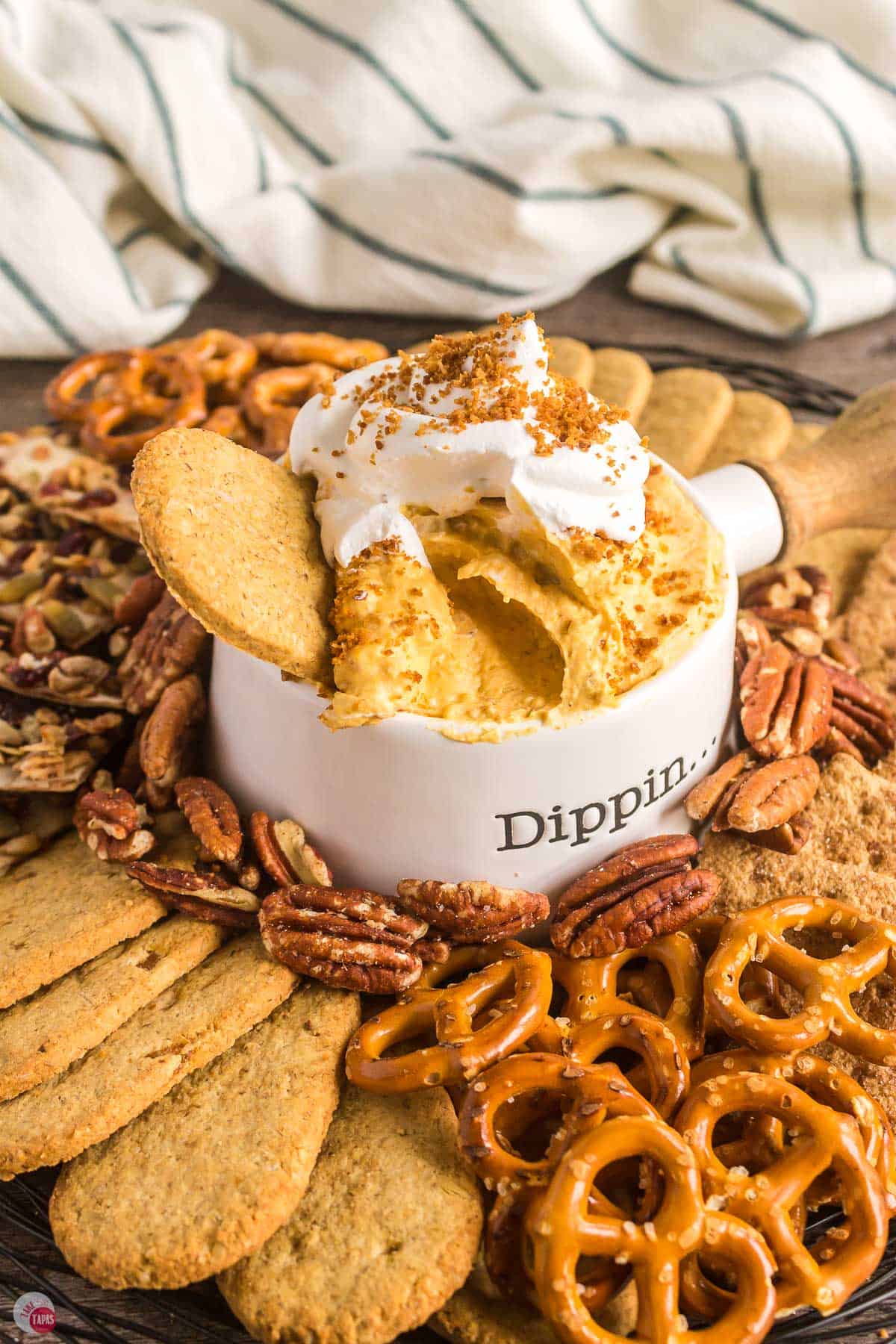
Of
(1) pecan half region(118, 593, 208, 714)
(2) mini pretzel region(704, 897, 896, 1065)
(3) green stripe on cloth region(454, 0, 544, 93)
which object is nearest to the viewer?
(2) mini pretzel region(704, 897, 896, 1065)

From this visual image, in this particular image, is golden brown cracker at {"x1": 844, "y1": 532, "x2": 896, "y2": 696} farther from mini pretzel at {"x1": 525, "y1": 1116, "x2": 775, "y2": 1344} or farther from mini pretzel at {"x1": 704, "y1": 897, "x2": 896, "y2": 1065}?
mini pretzel at {"x1": 525, "y1": 1116, "x2": 775, "y2": 1344}

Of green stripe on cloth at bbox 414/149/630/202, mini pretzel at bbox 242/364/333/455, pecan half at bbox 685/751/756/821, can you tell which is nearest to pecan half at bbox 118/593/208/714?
mini pretzel at bbox 242/364/333/455

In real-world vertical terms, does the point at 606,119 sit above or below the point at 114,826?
above

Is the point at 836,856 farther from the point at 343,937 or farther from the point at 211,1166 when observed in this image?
the point at 211,1166

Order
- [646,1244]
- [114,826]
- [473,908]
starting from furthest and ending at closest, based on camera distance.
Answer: [114,826], [473,908], [646,1244]

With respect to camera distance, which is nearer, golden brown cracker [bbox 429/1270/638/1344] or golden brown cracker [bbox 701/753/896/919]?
golden brown cracker [bbox 429/1270/638/1344]

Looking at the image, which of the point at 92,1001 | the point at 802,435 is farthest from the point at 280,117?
the point at 92,1001

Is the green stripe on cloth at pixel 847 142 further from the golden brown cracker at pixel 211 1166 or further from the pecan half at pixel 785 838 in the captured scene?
the golden brown cracker at pixel 211 1166
